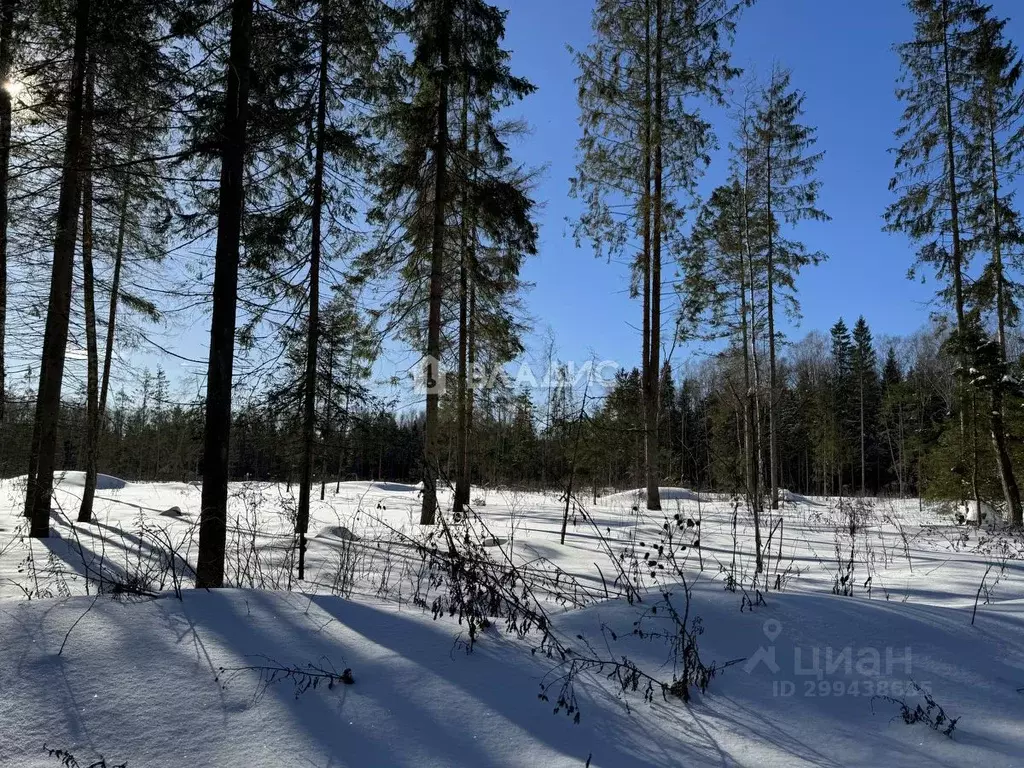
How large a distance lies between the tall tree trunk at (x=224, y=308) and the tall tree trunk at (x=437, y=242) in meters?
5.19

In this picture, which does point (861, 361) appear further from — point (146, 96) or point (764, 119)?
point (146, 96)

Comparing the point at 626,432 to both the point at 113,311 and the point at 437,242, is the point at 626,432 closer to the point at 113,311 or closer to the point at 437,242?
the point at 437,242

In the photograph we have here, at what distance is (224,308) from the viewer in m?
5.30

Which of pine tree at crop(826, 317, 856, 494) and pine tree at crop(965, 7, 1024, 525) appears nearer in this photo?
pine tree at crop(965, 7, 1024, 525)

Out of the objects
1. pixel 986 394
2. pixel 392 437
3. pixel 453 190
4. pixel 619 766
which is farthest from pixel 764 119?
pixel 619 766

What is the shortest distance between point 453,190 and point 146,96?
5.77m

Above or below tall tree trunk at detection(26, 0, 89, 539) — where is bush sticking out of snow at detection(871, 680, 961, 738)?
below

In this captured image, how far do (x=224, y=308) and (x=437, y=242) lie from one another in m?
6.12

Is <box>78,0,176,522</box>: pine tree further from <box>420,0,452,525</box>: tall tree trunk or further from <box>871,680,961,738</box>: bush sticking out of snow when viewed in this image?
<box>871,680,961,738</box>: bush sticking out of snow

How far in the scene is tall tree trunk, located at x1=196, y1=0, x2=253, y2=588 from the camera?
4891 millimetres

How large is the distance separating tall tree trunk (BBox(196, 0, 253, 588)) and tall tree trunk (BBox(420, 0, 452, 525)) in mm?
5188

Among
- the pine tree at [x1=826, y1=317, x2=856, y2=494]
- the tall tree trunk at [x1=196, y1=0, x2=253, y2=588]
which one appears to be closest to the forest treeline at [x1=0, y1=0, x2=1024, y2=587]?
the tall tree trunk at [x1=196, y1=0, x2=253, y2=588]

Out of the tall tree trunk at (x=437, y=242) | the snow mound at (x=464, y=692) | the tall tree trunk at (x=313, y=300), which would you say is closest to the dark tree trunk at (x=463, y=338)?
the tall tree trunk at (x=437, y=242)

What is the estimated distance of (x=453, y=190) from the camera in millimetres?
11414
